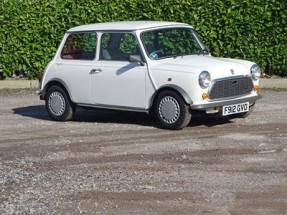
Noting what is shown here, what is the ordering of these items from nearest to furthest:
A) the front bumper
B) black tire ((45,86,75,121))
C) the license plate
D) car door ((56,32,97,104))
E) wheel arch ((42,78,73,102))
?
1. the front bumper
2. the license plate
3. car door ((56,32,97,104))
4. wheel arch ((42,78,73,102))
5. black tire ((45,86,75,121))

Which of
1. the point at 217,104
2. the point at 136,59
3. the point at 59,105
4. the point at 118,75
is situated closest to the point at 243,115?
the point at 217,104

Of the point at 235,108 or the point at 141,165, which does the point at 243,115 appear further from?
the point at 141,165

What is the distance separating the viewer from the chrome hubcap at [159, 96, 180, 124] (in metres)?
12.6

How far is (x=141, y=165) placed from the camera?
10.2 m

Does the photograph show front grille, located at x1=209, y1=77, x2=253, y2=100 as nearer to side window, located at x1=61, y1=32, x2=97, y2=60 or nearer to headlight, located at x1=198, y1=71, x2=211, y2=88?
headlight, located at x1=198, y1=71, x2=211, y2=88

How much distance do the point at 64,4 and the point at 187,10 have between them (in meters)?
2.76

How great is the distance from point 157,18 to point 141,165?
903 cm

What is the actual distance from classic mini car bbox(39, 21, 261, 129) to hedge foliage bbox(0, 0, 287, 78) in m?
4.53

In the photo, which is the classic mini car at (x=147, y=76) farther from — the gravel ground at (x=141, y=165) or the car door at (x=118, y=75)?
the gravel ground at (x=141, y=165)

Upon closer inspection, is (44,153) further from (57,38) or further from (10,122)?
(57,38)

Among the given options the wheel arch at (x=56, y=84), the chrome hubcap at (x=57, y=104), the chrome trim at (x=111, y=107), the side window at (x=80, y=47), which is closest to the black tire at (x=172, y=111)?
the chrome trim at (x=111, y=107)

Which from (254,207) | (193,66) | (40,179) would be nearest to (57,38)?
(193,66)

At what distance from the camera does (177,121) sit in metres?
12.6

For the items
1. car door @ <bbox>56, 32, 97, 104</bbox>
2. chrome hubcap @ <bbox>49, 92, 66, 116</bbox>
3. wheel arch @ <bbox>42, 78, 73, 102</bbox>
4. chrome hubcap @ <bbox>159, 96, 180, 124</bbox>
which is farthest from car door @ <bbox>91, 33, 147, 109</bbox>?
chrome hubcap @ <bbox>49, 92, 66, 116</bbox>
